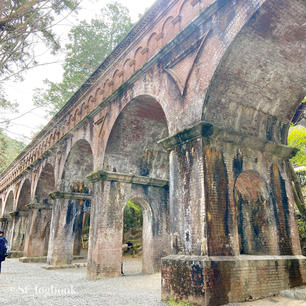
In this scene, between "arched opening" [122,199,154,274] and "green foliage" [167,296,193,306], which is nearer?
"green foliage" [167,296,193,306]

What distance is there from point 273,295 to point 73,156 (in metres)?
10.1

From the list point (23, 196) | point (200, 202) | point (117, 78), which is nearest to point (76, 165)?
point (117, 78)

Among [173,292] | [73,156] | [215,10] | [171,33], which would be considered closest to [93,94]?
[73,156]

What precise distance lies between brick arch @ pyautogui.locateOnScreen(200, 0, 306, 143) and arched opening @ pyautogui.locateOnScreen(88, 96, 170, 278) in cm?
317

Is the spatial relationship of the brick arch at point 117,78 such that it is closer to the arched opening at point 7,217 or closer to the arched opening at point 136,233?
the arched opening at point 136,233

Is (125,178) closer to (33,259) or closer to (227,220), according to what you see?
(227,220)

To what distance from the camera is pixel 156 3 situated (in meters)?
8.04

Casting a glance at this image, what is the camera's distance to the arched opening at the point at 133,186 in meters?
9.07

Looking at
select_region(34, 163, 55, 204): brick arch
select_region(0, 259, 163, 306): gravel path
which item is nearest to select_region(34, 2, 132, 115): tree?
select_region(34, 163, 55, 204): brick arch

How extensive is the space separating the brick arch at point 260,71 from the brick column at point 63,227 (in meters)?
9.01

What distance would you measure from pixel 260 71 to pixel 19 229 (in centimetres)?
1966

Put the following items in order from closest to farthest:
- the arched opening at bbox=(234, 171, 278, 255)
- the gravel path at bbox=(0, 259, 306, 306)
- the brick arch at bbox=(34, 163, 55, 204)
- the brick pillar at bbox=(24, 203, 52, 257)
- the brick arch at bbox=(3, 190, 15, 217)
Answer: the gravel path at bbox=(0, 259, 306, 306), the arched opening at bbox=(234, 171, 278, 255), the brick pillar at bbox=(24, 203, 52, 257), the brick arch at bbox=(34, 163, 55, 204), the brick arch at bbox=(3, 190, 15, 217)

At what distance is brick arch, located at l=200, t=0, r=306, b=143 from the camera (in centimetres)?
514

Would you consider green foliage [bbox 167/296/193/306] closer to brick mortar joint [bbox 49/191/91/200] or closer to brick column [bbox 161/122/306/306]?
brick column [bbox 161/122/306/306]
